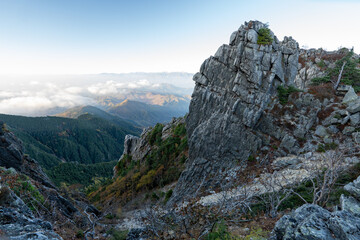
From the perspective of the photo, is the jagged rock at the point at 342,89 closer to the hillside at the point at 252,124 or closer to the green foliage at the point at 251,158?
the hillside at the point at 252,124

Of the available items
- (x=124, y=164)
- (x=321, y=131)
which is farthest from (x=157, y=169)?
(x=321, y=131)

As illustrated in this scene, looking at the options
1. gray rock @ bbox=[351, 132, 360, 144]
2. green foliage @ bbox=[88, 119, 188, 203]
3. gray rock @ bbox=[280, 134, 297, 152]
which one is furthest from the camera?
green foliage @ bbox=[88, 119, 188, 203]

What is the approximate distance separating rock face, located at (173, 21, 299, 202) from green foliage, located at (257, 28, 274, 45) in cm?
67

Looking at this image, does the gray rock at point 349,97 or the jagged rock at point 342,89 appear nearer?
the gray rock at point 349,97

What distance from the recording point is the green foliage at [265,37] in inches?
1051

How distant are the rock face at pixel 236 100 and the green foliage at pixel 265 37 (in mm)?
665

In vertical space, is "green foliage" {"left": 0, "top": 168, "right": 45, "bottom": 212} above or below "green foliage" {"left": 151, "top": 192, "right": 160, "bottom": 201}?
above

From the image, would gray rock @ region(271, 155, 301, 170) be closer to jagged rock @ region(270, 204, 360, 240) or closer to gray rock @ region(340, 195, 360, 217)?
gray rock @ region(340, 195, 360, 217)

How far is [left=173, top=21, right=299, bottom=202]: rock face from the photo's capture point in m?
25.8

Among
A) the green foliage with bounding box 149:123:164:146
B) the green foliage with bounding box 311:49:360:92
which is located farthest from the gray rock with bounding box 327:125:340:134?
the green foliage with bounding box 149:123:164:146

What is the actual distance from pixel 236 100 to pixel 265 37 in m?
10.8

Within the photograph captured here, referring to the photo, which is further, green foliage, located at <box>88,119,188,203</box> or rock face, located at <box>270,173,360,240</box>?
green foliage, located at <box>88,119,188,203</box>

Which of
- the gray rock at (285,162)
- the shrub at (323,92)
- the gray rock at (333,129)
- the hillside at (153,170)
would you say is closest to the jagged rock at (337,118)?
the gray rock at (333,129)

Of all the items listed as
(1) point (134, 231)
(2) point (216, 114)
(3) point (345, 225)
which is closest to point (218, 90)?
(2) point (216, 114)
